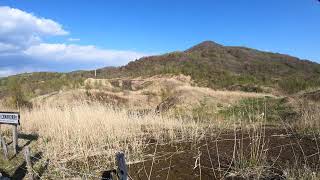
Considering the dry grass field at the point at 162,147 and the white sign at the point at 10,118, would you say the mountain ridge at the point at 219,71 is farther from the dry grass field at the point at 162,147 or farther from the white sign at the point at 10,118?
the white sign at the point at 10,118

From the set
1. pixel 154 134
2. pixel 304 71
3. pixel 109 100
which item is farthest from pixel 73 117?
pixel 304 71

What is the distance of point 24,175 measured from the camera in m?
7.82

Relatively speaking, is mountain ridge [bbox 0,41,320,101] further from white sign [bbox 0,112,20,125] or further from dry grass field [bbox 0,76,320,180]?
white sign [bbox 0,112,20,125]

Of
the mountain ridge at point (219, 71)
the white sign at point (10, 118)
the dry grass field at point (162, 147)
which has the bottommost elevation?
the dry grass field at point (162, 147)

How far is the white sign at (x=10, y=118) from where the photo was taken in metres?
8.74

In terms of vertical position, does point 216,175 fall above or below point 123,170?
below

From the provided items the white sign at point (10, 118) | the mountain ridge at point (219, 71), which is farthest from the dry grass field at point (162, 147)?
the mountain ridge at point (219, 71)

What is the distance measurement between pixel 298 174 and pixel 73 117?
6.74 m

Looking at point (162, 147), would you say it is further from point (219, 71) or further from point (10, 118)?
point (219, 71)

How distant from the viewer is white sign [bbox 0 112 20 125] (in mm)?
8742

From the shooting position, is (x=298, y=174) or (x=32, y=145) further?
(x=32, y=145)

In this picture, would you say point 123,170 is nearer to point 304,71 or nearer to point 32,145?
point 32,145

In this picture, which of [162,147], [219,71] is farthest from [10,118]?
[219,71]

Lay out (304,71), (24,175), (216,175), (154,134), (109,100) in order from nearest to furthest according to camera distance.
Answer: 1. (216,175)
2. (24,175)
3. (154,134)
4. (109,100)
5. (304,71)
